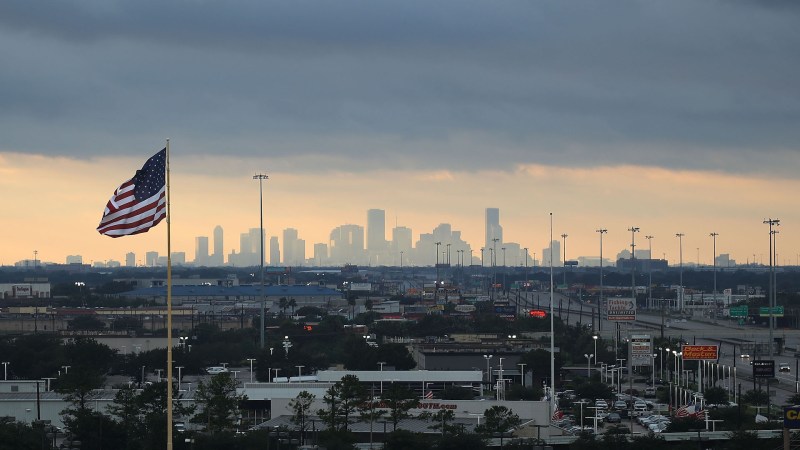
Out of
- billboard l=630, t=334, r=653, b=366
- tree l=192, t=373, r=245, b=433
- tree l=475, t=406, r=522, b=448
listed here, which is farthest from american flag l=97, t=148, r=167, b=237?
billboard l=630, t=334, r=653, b=366

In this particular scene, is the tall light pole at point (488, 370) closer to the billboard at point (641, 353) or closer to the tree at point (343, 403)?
the billboard at point (641, 353)

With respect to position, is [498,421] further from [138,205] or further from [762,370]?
[138,205]

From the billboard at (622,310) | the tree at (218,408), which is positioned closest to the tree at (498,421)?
the tree at (218,408)

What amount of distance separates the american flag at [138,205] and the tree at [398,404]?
3666 cm

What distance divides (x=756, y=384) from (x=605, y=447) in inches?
1832

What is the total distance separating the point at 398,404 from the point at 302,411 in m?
5.40

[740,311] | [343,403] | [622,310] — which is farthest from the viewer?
[740,311]

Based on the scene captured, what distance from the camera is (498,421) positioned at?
69.5 metres

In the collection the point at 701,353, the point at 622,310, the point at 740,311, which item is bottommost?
the point at 701,353

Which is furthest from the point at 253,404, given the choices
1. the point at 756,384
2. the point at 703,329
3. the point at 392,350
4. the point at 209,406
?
the point at 703,329

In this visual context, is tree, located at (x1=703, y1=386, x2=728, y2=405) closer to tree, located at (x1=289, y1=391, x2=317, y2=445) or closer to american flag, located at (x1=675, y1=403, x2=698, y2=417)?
Result: american flag, located at (x1=675, y1=403, x2=698, y2=417)

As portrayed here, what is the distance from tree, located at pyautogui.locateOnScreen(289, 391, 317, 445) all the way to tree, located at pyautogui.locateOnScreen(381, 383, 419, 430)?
13.4 feet

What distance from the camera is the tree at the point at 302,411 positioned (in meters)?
71.2

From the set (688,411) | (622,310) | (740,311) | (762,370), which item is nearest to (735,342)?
(622,310)
